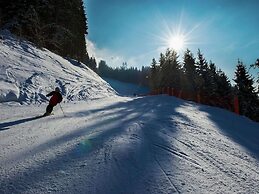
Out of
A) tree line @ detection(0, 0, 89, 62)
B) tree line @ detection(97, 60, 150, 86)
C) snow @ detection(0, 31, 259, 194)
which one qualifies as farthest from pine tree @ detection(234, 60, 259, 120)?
tree line @ detection(97, 60, 150, 86)

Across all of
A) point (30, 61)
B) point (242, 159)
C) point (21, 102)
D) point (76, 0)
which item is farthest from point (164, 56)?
point (242, 159)

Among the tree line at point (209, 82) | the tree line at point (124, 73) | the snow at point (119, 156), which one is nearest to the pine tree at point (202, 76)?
the tree line at point (209, 82)

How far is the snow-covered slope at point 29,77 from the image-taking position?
1335cm

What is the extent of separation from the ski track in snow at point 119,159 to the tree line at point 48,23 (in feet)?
59.3

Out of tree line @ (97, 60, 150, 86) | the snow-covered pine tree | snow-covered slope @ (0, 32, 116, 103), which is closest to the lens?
snow-covered slope @ (0, 32, 116, 103)

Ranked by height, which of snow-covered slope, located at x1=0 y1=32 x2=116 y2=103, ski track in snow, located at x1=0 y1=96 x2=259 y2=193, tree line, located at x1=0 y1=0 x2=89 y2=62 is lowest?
ski track in snow, located at x1=0 y1=96 x2=259 y2=193

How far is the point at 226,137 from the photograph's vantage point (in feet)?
29.8

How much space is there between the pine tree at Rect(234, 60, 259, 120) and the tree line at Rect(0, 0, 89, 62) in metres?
21.2

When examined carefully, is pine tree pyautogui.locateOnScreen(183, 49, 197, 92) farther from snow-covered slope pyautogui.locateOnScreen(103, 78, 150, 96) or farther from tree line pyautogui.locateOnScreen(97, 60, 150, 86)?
tree line pyautogui.locateOnScreen(97, 60, 150, 86)

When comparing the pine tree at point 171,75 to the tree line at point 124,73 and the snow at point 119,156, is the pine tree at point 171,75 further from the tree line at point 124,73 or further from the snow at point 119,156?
the tree line at point 124,73

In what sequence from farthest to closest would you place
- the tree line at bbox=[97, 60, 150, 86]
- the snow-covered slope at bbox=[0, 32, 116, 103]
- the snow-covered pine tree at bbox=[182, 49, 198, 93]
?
1. the tree line at bbox=[97, 60, 150, 86]
2. the snow-covered pine tree at bbox=[182, 49, 198, 93]
3. the snow-covered slope at bbox=[0, 32, 116, 103]

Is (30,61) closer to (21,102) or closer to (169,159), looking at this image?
(21,102)

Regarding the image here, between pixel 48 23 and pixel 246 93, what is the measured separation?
83.2 feet

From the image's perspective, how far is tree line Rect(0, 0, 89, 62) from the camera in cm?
2488
